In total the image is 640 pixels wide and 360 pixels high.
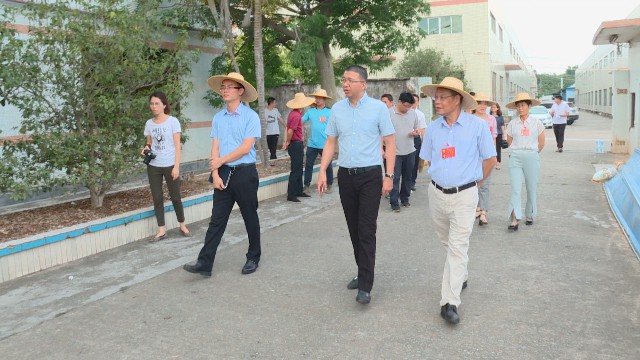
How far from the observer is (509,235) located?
6.76 metres

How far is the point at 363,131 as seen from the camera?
15.2 feet

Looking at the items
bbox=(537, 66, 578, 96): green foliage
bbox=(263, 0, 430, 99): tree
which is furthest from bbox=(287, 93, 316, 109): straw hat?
bbox=(537, 66, 578, 96): green foliage

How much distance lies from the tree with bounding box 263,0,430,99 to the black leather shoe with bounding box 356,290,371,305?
8.72m

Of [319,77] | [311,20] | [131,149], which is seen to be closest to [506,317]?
[131,149]

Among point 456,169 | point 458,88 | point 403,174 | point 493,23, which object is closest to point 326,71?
point 403,174

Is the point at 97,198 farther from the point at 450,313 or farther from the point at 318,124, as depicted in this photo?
the point at 450,313

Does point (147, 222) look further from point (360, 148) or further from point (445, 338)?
point (445, 338)

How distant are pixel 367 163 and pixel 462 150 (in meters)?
0.78

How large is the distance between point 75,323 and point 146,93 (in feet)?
13.9

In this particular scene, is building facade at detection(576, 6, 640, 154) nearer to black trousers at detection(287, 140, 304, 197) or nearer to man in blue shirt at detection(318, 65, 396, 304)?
black trousers at detection(287, 140, 304, 197)

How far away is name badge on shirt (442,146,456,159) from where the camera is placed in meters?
4.30

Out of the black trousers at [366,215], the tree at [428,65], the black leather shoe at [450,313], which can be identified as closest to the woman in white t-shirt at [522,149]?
the black trousers at [366,215]

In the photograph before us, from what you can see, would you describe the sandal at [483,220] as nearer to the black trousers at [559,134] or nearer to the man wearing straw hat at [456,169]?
the man wearing straw hat at [456,169]

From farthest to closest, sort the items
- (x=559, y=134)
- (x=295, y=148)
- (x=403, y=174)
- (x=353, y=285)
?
(x=559, y=134), (x=295, y=148), (x=403, y=174), (x=353, y=285)
